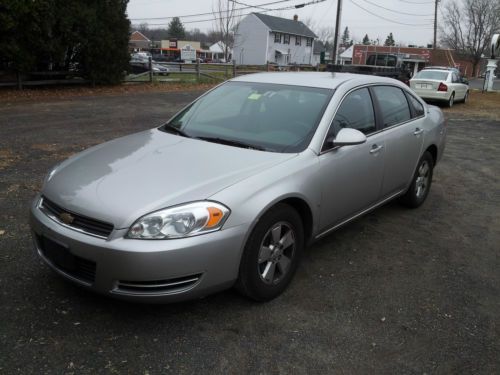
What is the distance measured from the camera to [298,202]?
3.42 meters

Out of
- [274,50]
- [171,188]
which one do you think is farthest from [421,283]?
[274,50]

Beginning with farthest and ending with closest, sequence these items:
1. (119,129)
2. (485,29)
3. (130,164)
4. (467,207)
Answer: (485,29)
(119,129)
(467,207)
(130,164)

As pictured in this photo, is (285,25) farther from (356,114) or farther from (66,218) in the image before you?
(66,218)

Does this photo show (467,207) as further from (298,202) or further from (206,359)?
(206,359)

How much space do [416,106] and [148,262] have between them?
386 centimetres

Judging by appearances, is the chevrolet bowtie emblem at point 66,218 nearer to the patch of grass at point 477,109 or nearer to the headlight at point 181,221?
the headlight at point 181,221

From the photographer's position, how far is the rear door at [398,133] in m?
4.50

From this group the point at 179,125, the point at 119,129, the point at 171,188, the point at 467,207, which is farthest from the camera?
the point at 119,129

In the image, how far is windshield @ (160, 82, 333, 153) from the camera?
A: 3.69 metres

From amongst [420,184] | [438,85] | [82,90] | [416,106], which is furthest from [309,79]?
[438,85]

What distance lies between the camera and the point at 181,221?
9.04ft

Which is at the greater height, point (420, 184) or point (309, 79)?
point (309, 79)

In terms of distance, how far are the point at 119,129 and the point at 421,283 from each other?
7488 mm

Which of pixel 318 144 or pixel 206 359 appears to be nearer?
pixel 206 359
